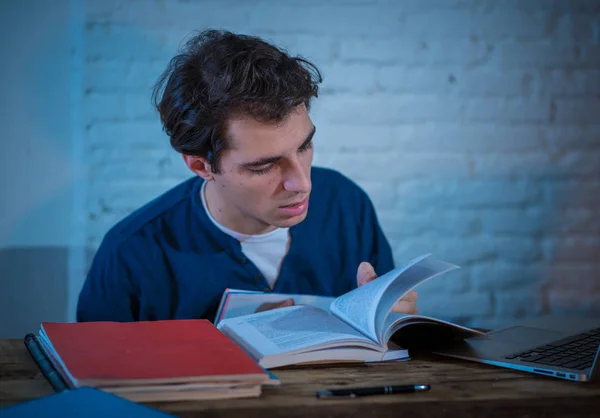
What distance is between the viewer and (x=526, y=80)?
209 cm

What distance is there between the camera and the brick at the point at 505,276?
213 cm

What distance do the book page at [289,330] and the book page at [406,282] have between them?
0.15 ft

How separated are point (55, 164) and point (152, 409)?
127cm

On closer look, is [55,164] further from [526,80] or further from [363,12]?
[526,80]

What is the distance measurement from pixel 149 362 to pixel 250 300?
19.5 inches

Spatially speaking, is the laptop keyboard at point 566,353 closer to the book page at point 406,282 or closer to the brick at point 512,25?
the book page at point 406,282

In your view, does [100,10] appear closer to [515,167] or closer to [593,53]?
[515,167]

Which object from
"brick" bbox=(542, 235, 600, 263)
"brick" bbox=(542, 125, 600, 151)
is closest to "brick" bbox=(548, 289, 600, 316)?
"brick" bbox=(542, 235, 600, 263)

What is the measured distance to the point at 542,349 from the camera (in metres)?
1.09

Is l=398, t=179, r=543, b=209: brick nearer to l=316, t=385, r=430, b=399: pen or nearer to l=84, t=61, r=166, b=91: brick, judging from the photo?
l=84, t=61, r=166, b=91: brick

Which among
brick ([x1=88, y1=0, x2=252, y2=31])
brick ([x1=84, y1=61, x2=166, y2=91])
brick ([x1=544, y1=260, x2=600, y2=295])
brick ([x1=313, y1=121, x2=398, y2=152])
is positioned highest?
brick ([x1=88, y1=0, x2=252, y2=31])

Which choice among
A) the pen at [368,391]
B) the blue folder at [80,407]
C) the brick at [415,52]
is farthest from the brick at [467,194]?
the blue folder at [80,407]

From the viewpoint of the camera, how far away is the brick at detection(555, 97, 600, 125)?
6.94 feet

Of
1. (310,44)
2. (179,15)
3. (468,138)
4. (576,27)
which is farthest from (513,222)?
(179,15)
